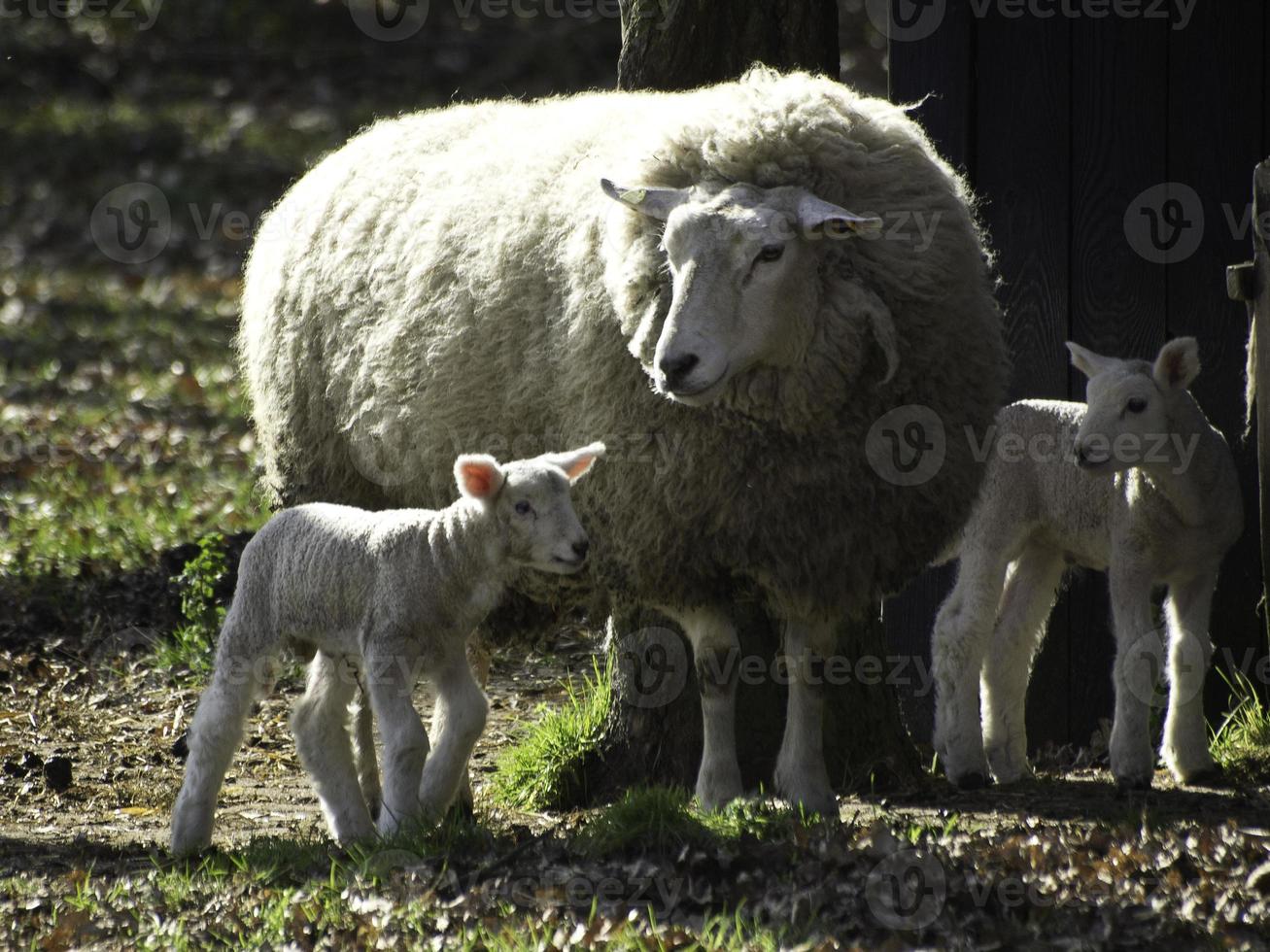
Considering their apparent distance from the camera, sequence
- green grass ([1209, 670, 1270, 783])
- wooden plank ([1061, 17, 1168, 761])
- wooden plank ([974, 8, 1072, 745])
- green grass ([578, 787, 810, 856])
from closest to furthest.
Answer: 1. green grass ([578, 787, 810, 856])
2. green grass ([1209, 670, 1270, 783])
3. wooden plank ([1061, 17, 1168, 761])
4. wooden plank ([974, 8, 1072, 745])

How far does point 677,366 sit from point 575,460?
1.31ft

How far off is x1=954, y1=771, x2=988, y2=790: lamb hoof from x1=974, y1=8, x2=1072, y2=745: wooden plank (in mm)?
1071

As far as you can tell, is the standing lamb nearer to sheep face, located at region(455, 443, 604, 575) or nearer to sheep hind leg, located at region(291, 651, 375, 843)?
sheep face, located at region(455, 443, 604, 575)

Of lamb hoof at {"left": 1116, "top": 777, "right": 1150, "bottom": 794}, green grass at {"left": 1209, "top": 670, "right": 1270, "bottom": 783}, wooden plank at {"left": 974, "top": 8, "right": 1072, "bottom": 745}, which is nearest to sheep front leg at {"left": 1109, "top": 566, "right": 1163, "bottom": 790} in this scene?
lamb hoof at {"left": 1116, "top": 777, "right": 1150, "bottom": 794}

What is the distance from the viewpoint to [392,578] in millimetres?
4598

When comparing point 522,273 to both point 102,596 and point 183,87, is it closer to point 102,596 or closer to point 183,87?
point 102,596

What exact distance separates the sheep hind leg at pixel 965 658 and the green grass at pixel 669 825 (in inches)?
43.7

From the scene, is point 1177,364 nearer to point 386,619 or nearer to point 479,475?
point 479,475

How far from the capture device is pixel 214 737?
4.77 metres

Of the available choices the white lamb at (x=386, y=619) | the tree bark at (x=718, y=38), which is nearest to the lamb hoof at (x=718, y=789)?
the white lamb at (x=386, y=619)

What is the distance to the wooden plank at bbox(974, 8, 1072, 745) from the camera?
6.35 m

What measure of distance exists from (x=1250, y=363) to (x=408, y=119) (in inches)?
123

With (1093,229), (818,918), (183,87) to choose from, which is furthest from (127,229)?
(818,918)

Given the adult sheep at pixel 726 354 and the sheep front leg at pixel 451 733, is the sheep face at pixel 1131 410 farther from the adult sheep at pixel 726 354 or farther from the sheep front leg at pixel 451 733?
the sheep front leg at pixel 451 733
